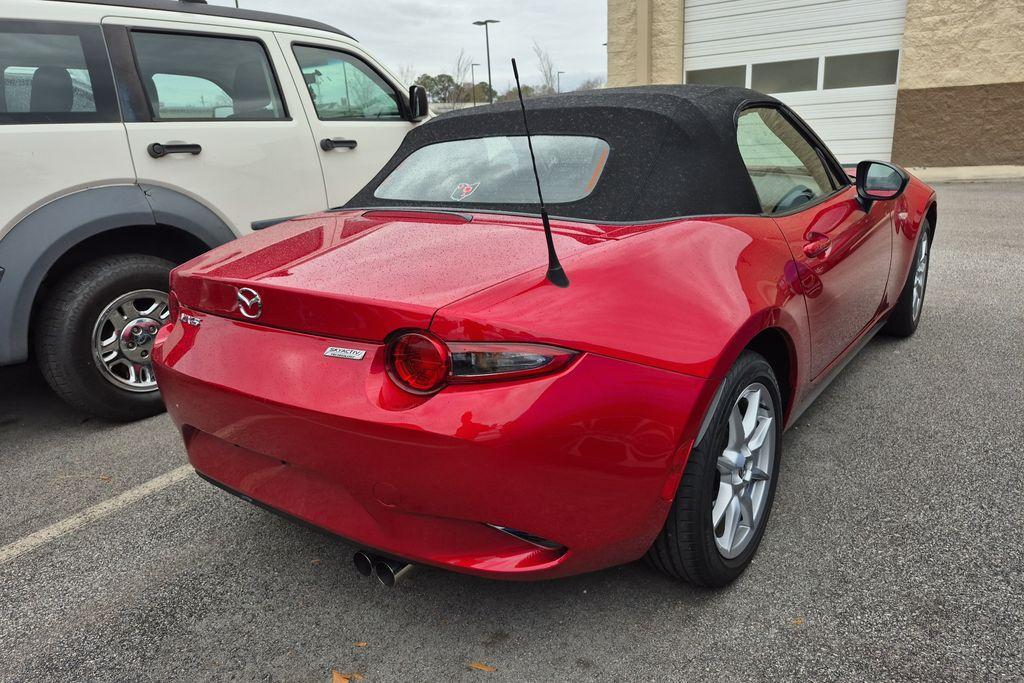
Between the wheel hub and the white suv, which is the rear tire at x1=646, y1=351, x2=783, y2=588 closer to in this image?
the white suv

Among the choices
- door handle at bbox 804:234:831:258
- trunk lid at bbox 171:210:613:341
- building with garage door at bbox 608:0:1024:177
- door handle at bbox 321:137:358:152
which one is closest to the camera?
trunk lid at bbox 171:210:613:341

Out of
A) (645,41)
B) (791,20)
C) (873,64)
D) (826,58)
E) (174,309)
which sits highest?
(791,20)

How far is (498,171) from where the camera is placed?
102 inches

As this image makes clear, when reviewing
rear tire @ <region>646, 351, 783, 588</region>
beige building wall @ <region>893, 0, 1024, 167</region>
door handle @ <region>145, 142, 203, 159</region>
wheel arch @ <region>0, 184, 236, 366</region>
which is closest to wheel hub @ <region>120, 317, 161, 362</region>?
wheel arch @ <region>0, 184, 236, 366</region>

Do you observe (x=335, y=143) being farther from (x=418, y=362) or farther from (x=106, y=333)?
(x=418, y=362)

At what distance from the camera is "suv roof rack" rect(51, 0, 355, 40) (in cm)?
383

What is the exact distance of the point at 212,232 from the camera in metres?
3.94

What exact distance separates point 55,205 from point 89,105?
0.58m

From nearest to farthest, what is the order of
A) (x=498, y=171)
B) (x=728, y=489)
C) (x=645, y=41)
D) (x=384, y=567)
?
(x=384, y=567) → (x=728, y=489) → (x=498, y=171) → (x=645, y=41)

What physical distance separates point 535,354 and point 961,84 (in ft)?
46.7

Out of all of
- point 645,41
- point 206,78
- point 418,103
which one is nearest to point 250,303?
point 206,78

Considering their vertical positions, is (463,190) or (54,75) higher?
(54,75)

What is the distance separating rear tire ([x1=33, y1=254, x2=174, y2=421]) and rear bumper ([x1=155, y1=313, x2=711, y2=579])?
76.0 inches

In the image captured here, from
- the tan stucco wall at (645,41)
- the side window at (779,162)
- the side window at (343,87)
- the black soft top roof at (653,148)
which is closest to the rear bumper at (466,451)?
the black soft top roof at (653,148)
